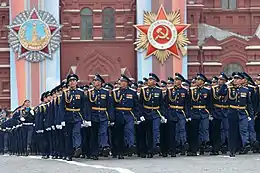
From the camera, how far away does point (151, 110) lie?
50.4ft

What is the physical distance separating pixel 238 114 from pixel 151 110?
1934 mm

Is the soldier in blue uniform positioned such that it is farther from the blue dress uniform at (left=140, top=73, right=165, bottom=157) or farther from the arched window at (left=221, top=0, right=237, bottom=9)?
the arched window at (left=221, top=0, right=237, bottom=9)

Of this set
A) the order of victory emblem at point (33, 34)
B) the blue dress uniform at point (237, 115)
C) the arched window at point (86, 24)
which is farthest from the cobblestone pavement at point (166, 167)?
the arched window at point (86, 24)

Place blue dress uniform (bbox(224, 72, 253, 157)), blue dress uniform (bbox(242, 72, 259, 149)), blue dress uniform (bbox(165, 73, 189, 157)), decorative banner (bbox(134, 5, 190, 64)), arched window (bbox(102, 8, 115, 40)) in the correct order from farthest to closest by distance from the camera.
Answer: arched window (bbox(102, 8, 115, 40))
decorative banner (bbox(134, 5, 190, 64))
blue dress uniform (bbox(165, 73, 189, 157))
blue dress uniform (bbox(242, 72, 259, 149))
blue dress uniform (bbox(224, 72, 253, 157))

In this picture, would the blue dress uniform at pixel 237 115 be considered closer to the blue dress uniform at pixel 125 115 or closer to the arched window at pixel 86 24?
the blue dress uniform at pixel 125 115

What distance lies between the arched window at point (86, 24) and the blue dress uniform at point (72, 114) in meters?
20.1

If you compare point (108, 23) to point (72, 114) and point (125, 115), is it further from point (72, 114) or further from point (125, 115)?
point (72, 114)

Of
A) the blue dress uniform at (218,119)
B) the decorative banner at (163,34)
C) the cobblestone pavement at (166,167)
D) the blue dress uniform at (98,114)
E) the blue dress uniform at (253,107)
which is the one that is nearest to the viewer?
the cobblestone pavement at (166,167)

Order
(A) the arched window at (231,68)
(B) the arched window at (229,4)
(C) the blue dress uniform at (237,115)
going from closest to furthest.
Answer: (C) the blue dress uniform at (237,115) < (A) the arched window at (231,68) < (B) the arched window at (229,4)

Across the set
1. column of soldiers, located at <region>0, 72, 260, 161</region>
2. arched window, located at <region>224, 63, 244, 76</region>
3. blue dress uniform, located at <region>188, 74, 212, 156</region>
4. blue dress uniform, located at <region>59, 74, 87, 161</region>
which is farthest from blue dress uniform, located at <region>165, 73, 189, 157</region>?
arched window, located at <region>224, 63, 244, 76</region>

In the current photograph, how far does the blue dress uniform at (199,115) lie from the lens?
1539 centimetres

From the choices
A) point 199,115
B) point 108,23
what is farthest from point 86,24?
point 199,115

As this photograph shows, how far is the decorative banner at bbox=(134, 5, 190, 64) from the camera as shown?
32188 millimetres

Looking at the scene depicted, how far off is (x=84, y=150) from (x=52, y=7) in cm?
1778
